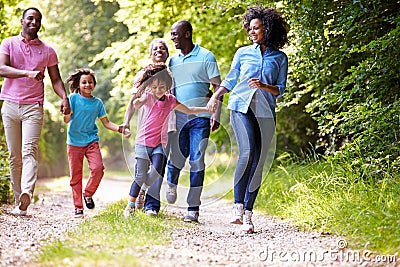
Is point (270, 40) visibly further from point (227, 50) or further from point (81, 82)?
point (227, 50)

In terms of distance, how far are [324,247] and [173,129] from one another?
2.33 meters

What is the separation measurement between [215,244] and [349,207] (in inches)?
45.0

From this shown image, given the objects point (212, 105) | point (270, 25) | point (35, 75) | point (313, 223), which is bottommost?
point (313, 223)

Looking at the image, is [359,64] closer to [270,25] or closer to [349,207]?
[270,25]

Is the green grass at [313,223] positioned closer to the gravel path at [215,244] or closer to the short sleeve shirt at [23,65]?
the gravel path at [215,244]

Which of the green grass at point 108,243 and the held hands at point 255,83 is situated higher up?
the held hands at point 255,83

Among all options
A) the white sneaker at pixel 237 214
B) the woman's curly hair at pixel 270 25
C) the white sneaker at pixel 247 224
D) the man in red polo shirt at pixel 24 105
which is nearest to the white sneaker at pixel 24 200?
the man in red polo shirt at pixel 24 105

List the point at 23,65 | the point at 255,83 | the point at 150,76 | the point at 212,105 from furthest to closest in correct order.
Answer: the point at 23,65
the point at 150,76
the point at 212,105
the point at 255,83

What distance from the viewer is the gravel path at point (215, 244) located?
3.88 meters

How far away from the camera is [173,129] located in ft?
20.5

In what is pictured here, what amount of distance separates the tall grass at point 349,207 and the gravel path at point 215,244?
0.47 ft

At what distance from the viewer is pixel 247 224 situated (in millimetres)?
5406

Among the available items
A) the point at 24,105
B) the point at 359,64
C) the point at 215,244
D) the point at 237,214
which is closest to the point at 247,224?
the point at 237,214

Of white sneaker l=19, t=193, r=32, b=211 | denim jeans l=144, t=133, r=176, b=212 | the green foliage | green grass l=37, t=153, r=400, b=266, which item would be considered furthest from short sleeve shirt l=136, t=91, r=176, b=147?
the green foliage
